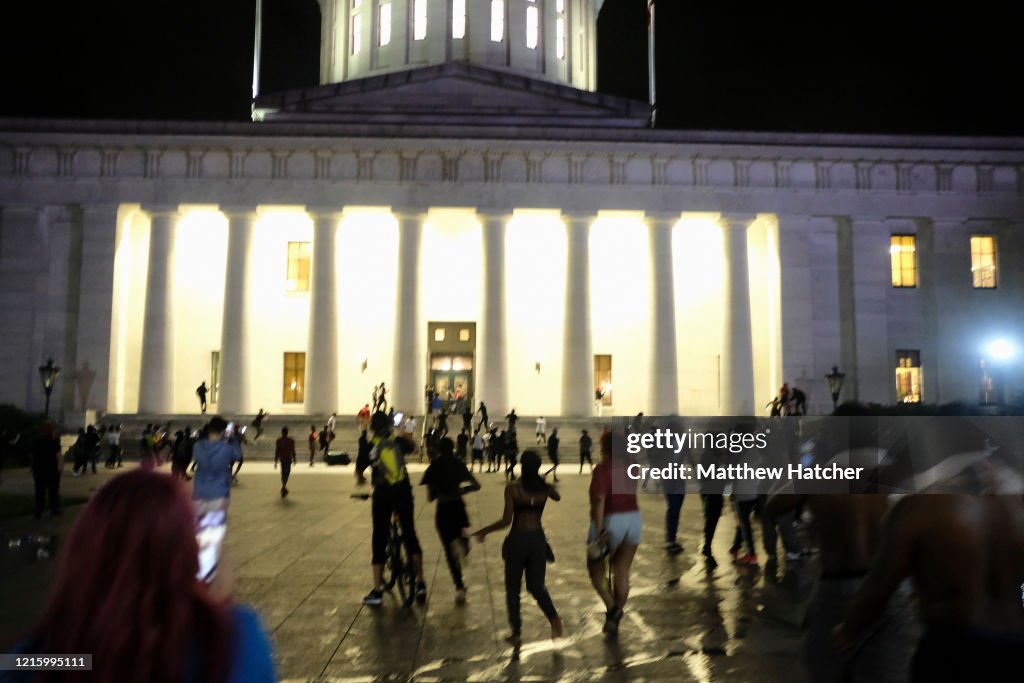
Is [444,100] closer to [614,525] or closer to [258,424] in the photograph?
[258,424]

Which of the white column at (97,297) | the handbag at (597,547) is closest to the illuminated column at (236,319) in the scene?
the white column at (97,297)

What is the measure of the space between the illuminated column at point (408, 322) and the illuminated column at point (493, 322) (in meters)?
2.84

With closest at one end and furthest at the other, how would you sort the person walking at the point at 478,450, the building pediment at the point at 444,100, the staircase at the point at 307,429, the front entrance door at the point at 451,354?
1. the person walking at the point at 478,450
2. the staircase at the point at 307,429
3. the front entrance door at the point at 451,354
4. the building pediment at the point at 444,100

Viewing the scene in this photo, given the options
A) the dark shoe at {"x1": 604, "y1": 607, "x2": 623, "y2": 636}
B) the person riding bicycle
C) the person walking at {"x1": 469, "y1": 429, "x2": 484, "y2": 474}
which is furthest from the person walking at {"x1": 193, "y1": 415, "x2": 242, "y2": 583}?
the person walking at {"x1": 469, "y1": 429, "x2": 484, "y2": 474}

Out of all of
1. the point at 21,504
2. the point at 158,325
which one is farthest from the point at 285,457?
the point at 158,325

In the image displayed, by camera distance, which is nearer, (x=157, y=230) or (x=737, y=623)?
(x=737, y=623)

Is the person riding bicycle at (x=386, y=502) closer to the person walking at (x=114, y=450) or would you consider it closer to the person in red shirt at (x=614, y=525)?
the person in red shirt at (x=614, y=525)

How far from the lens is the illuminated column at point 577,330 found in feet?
128

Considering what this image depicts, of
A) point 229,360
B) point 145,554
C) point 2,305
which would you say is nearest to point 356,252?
point 229,360

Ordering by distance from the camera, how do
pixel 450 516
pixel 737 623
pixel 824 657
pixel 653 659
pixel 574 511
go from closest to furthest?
pixel 824 657, pixel 653 659, pixel 737 623, pixel 450 516, pixel 574 511

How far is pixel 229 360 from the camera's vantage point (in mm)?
38531

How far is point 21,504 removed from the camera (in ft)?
60.1

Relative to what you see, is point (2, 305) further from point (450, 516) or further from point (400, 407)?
point (450, 516)

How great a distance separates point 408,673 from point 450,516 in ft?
8.88
